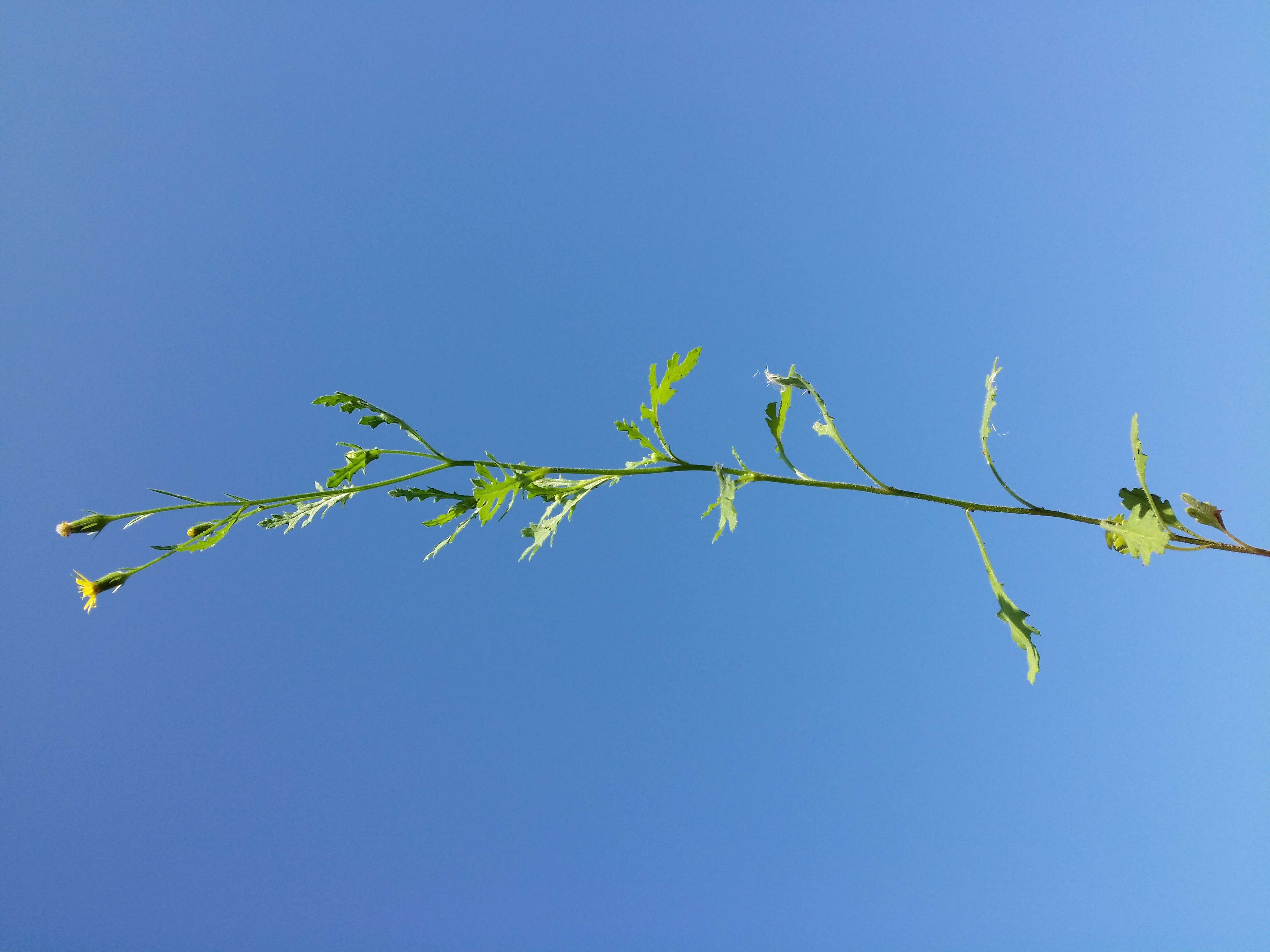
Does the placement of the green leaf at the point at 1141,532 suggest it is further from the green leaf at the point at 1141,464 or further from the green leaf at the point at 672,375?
the green leaf at the point at 672,375

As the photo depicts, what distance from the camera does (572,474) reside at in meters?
2.54

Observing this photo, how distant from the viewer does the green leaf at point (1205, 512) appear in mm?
2305

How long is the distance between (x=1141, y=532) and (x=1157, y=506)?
151 mm

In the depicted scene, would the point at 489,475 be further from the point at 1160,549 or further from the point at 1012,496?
the point at 1160,549

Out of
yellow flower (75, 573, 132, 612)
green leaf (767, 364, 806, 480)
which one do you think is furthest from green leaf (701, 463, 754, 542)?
yellow flower (75, 573, 132, 612)

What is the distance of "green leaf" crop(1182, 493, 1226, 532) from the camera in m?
2.30

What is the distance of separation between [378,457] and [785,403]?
1.54 metres

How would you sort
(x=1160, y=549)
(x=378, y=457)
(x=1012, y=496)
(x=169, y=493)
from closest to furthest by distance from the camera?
(x=1160, y=549), (x=1012, y=496), (x=169, y=493), (x=378, y=457)

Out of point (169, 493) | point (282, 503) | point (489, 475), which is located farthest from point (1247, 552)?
point (169, 493)

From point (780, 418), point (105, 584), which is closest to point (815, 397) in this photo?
point (780, 418)

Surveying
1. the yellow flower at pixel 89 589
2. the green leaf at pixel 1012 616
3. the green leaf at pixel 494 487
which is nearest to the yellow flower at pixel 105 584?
the yellow flower at pixel 89 589

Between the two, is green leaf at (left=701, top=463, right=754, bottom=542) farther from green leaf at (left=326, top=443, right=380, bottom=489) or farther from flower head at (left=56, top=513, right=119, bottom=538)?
flower head at (left=56, top=513, right=119, bottom=538)

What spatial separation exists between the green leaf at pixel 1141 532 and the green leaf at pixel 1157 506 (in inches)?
0.8

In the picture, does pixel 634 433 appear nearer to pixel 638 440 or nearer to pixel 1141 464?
pixel 638 440
